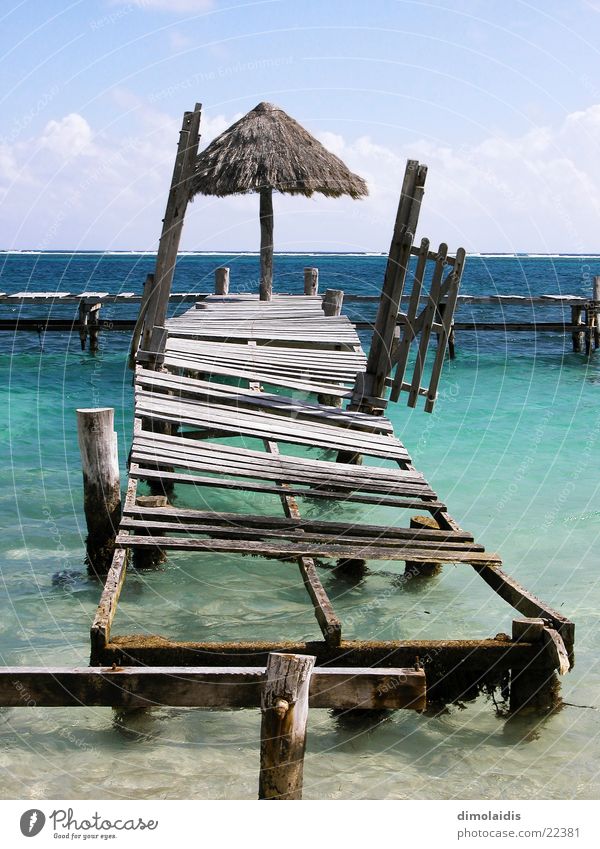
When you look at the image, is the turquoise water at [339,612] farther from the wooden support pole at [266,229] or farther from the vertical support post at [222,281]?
the vertical support post at [222,281]

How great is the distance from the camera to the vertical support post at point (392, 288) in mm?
8680

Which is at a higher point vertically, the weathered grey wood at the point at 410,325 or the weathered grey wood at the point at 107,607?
the weathered grey wood at the point at 410,325

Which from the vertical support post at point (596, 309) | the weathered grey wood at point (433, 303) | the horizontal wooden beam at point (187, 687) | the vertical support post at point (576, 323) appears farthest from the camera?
the vertical support post at point (576, 323)

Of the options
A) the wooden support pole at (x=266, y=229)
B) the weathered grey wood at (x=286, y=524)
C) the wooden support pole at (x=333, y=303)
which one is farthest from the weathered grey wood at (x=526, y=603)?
the wooden support pole at (x=266, y=229)

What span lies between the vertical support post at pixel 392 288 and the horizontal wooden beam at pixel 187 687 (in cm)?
498

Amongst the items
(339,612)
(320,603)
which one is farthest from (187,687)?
(339,612)

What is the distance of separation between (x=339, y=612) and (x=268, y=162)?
851 cm

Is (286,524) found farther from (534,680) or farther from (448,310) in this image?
(448,310)

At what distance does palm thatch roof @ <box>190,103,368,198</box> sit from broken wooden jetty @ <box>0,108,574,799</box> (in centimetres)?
251

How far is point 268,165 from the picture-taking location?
1394 centimetres

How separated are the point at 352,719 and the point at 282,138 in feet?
35.3

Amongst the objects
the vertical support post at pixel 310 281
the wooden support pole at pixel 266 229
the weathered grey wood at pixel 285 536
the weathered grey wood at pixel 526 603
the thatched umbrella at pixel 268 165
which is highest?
the thatched umbrella at pixel 268 165

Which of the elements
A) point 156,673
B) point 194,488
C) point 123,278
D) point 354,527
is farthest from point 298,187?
point 123,278

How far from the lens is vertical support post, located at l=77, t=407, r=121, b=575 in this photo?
24.6 ft
